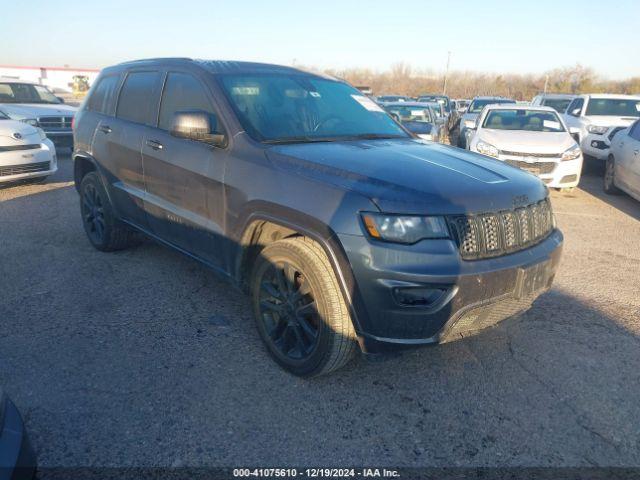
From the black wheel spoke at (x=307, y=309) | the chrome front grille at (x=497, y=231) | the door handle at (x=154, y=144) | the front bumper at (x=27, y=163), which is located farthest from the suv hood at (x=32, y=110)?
the chrome front grille at (x=497, y=231)

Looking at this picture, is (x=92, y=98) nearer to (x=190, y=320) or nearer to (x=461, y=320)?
(x=190, y=320)

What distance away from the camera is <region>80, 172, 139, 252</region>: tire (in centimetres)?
479

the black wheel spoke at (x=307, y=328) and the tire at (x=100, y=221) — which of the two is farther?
the tire at (x=100, y=221)

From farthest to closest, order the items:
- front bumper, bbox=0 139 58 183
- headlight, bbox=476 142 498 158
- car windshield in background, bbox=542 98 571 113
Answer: car windshield in background, bbox=542 98 571 113 < headlight, bbox=476 142 498 158 < front bumper, bbox=0 139 58 183

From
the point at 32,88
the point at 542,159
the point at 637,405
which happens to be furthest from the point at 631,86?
the point at 637,405

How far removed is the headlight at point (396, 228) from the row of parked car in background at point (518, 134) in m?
2.60

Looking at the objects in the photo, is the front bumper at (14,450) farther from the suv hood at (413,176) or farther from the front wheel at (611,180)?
the front wheel at (611,180)

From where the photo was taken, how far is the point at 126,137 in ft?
14.0

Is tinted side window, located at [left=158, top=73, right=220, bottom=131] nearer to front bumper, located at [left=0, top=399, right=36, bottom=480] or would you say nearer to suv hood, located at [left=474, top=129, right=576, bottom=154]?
front bumper, located at [left=0, top=399, right=36, bottom=480]

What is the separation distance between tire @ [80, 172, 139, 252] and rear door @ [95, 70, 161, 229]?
238 millimetres

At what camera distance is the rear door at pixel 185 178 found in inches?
131

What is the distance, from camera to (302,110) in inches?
143

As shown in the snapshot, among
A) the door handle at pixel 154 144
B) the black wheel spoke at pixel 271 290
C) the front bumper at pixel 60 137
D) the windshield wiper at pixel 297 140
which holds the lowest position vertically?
the front bumper at pixel 60 137

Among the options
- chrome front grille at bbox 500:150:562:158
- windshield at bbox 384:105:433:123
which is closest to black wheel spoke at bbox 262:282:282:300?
chrome front grille at bbox 500:150:562:158
